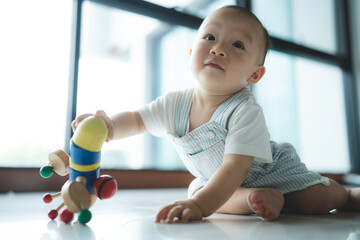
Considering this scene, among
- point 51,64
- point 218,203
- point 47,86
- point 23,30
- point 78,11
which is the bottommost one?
point 218,203

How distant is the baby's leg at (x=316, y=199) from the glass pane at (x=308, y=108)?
1.51 metres

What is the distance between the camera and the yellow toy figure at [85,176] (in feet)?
1.94

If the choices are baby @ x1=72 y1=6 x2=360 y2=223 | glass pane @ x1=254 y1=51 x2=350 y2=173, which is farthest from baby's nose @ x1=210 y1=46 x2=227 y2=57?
glass pane @ x1=254 y1=51 x2=350 y2=173

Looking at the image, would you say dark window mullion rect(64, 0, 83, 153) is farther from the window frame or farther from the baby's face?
the baby's face

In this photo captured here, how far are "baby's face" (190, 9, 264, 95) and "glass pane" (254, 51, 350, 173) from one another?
1.51 m

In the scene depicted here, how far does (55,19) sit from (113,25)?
56 centimetres

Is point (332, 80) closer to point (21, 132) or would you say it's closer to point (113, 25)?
point (113, 25)

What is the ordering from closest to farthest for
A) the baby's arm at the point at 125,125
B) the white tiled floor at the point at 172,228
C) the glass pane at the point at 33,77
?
the white tiled floor at the point at 172,228 < the baby's arm at the point at 125,125 < the glass pane at the point at 33,77

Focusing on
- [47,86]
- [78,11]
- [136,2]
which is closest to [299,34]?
[136,2]

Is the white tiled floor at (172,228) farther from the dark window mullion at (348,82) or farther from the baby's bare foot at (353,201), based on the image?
the dark window mullion at (348,82)

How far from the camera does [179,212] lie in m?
0.63

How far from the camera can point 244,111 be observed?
2.63 ft

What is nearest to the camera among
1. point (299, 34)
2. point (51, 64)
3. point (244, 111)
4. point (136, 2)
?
point (244, 111)

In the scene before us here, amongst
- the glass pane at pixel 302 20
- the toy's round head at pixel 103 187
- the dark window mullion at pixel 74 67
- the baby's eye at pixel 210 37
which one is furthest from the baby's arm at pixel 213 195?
the glass pane at pixel 302 20
